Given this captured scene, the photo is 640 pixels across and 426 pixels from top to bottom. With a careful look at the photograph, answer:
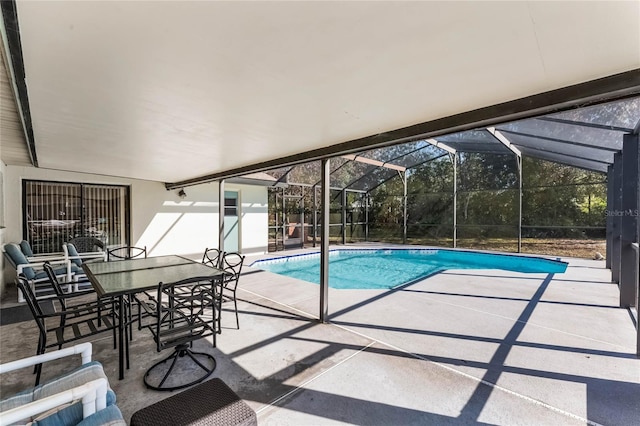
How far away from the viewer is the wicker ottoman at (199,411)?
1.28 metres

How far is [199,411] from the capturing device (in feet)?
4.41

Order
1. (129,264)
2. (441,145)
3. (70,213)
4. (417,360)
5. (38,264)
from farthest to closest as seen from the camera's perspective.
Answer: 1. (441,145)
2. (70,213)
3. (38,264)
4. (129,264)
5. (417,360)

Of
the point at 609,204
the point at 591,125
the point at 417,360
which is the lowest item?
the point at 417,360

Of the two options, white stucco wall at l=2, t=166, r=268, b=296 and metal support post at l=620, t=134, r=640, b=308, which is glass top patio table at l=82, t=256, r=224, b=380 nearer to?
white stucco wall at l=2, t=166, r=268, b=296

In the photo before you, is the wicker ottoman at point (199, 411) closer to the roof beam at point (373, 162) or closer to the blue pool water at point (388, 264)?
the blue pool water at point (388, 264)

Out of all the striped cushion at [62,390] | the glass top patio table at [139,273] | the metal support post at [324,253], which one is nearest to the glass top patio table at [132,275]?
the glass top patio table at [139,273]

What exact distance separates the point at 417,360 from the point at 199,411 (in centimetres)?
234

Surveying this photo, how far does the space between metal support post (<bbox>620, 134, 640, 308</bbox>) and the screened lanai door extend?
10.2 metres

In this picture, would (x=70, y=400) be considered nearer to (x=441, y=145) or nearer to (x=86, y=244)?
(x=86, y=244)

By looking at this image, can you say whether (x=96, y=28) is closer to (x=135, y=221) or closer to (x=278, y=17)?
(x=278, y=17)

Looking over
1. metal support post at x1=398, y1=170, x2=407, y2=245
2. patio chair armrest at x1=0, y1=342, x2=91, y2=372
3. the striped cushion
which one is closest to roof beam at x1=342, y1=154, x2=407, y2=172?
metal support post at x1=398, y1=170, x2=407, y2=245

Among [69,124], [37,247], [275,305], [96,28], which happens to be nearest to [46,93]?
[69,124]

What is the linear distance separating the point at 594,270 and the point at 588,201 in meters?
4.08

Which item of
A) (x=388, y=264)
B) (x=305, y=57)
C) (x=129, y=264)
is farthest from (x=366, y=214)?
(x=305, y=57)
